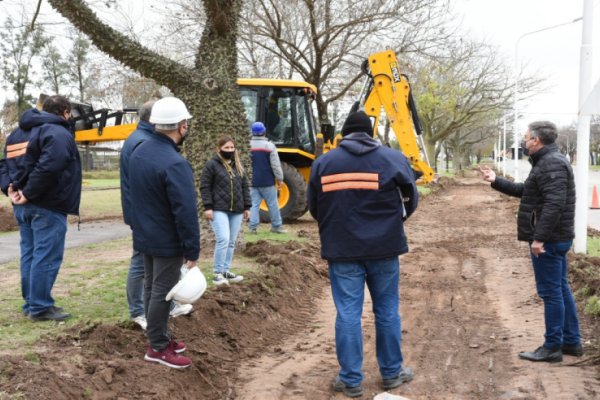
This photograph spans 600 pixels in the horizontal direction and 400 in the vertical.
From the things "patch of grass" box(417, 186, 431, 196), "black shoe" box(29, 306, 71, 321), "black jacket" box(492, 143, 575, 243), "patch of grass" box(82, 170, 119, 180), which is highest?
"black jacket" box(492, 143, 575, 243)

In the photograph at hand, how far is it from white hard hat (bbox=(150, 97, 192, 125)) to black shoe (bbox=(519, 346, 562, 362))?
3.65m

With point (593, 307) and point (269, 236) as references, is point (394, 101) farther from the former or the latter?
point (593, 307)

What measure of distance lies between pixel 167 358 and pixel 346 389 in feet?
4.64

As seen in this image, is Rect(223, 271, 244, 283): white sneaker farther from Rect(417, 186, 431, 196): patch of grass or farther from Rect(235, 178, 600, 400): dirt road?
Rect(417, 186, 431, 196): patch of grass

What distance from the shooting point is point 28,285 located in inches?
242

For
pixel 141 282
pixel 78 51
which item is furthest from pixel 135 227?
pixel 78 51

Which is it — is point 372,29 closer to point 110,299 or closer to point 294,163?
point 294,163

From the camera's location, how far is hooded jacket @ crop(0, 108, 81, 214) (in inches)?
229

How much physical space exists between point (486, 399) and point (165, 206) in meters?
2.81

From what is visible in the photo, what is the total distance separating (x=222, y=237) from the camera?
7.73 meters

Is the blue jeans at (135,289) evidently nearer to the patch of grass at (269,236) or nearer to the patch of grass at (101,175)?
the patch of grass at (269,236)

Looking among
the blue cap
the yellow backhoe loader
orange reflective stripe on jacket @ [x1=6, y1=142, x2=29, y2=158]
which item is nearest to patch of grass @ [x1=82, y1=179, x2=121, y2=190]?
the yellow backhoe loader

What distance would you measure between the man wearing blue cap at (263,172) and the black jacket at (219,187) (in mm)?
4551

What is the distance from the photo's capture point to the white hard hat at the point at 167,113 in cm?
482
